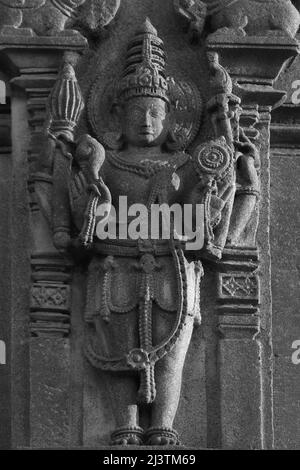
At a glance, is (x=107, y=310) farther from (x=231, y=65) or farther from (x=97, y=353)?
(x=231, y=65)

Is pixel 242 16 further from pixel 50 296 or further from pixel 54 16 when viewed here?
pixel 50 296

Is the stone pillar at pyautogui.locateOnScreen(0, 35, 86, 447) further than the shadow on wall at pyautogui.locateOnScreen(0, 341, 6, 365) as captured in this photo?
No

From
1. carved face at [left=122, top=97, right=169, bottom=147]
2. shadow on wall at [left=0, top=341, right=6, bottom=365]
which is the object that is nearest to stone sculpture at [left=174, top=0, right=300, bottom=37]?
carved face at [left=122, top=97, right=169, bottom=147]

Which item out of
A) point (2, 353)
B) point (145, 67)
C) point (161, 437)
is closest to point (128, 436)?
point (161, 437)

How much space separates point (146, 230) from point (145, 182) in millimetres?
337

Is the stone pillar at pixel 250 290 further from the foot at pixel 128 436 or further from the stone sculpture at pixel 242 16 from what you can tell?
the foot at pixel 128 436

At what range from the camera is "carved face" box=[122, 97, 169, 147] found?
18859mm

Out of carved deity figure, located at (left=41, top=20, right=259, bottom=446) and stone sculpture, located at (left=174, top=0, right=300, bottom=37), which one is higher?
stone sculpture, located at (left=174, top=0, right=300, bottom=37)

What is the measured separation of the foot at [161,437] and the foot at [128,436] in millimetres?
51

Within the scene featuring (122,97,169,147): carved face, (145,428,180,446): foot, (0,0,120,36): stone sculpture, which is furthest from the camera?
(0,0,120,36): stone sculpture

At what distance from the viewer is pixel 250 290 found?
18.6 metres

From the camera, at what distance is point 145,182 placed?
61.2ft

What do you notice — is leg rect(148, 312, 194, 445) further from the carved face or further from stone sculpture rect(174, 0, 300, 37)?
stone sculpture rect(174, 0, 300, 37)

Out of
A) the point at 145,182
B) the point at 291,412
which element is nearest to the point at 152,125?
the point at 145,182
